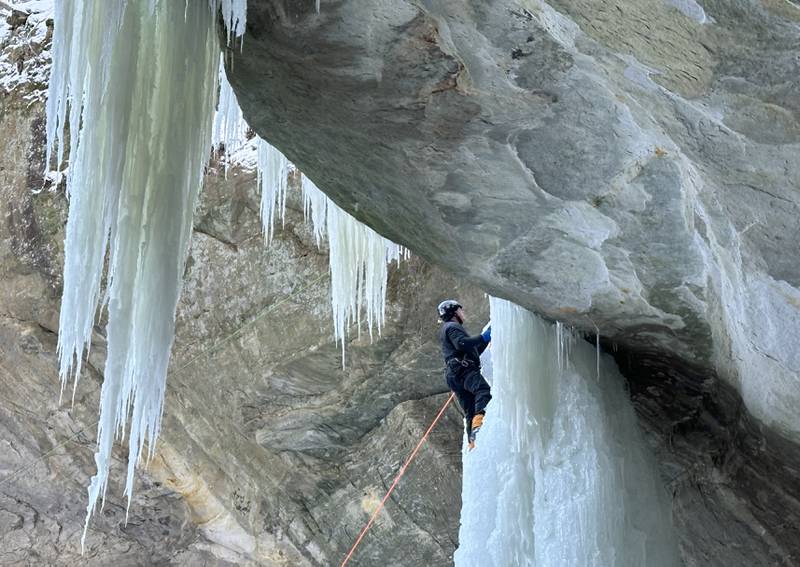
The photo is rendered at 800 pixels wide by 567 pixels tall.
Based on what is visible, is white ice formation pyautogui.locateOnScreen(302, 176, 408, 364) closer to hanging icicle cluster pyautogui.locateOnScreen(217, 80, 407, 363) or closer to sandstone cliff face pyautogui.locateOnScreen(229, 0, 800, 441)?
hanging icicle cluster pyautogui.locateOnScreen(217, 80, 407, 363)

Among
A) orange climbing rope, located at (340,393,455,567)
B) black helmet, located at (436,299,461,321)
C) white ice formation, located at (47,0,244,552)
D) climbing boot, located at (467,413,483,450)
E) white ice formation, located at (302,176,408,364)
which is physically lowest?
orange climbing rope, located at (340,393,455,567)

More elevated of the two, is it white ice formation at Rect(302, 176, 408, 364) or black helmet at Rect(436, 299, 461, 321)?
white ice formation at Rect(302, 176, 408, 364)

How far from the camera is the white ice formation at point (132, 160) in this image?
9.73ft

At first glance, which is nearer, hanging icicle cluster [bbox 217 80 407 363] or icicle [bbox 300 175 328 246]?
hanging icicle cluster [bbox 217 80 407 363]

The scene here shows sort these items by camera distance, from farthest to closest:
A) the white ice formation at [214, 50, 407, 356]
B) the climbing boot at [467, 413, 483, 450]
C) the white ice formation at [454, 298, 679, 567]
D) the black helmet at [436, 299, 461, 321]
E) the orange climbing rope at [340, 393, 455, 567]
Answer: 1. the orange climbing rope at [340, 393, 455, 567]
2. the black helmet at [436, 299, 461, 321]
3. the white ice formation at [214, 50, 407, 356]
4. the climbing boot at [467, 413, 483, 450]
5. the white ice formation at [454, 298, 679, 567]

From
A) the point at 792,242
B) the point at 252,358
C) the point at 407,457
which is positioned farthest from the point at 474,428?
the point at 792,242

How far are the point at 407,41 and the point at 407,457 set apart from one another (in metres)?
3.96

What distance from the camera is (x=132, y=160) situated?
10.5 ft

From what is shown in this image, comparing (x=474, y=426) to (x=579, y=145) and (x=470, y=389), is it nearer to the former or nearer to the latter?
(x=470, y=389)

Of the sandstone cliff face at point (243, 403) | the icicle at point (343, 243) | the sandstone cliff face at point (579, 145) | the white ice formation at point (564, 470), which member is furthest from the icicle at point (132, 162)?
the sandstone cliff face at point (243, 403)

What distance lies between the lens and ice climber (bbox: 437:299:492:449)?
501 centimetres

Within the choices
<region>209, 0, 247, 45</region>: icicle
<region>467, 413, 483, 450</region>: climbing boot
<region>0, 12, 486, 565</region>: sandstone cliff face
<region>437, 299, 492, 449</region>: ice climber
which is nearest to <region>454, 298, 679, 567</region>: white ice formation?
<region>467, 413, 483, 450</region>: climbing boot

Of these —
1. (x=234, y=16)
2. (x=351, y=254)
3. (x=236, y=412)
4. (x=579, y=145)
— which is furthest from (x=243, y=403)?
→ (x=234, y=16)

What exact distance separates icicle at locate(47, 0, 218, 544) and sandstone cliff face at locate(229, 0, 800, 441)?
0.27 m
